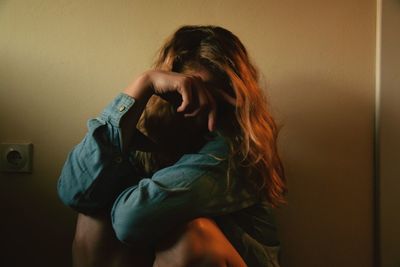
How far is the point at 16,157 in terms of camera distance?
31.7 inches

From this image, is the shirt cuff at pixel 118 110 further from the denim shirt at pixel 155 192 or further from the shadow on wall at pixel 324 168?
the shadow on wall at pixel 324 168

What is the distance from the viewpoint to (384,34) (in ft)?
2.47

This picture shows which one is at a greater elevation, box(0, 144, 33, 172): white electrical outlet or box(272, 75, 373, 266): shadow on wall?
box(0, 144, 33, 172): white electrical outlet

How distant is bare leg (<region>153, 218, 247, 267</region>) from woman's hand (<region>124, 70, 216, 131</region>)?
0.17m

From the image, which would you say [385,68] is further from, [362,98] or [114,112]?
[114,112]

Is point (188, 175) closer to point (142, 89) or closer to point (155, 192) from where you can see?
point (155, 192)

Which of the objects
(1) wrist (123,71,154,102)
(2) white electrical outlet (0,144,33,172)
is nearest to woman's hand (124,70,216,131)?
(1) wrist (123,71,154,102)

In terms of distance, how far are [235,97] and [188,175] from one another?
182mm

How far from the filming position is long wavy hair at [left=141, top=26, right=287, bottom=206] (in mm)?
586

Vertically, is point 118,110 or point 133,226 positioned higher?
point 118,110

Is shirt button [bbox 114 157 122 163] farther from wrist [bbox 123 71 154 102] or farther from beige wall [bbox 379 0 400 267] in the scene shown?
beige wall [bbox 379 0 400 267]

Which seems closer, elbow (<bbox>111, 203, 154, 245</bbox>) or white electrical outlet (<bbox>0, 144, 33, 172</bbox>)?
elbow (<bbox>111, 203, 154, 245</bbox>)

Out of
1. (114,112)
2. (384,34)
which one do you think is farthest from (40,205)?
(384,34)

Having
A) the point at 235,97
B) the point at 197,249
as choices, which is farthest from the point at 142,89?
the point at 197,249
